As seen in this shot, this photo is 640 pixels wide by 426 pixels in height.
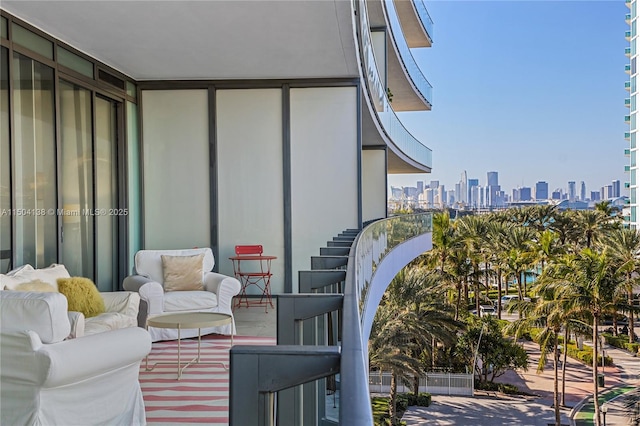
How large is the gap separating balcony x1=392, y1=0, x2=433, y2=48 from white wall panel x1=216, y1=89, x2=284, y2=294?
14232mm

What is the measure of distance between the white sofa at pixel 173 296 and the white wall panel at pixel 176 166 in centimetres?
171

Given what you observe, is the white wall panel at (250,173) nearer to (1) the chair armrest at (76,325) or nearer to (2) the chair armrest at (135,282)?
(2) the chair armrest at (135,282)

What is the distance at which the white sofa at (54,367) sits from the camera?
347 cm

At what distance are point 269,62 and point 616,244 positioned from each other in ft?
93.7

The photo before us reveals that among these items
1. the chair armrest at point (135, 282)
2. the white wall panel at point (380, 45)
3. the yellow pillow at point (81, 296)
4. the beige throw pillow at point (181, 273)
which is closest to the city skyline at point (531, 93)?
the white wall panel at point (380, 45)

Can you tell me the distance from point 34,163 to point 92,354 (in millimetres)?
3589

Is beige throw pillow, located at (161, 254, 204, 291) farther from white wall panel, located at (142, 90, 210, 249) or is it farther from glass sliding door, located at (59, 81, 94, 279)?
white wall panel, located at (142, 90, 210, 249)

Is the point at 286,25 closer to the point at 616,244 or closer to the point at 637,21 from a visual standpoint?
the point at 616,244

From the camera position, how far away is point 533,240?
37.9 metres

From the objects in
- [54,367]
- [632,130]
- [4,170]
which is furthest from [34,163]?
[632,130]

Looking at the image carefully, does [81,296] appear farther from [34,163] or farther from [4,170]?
[34,163]

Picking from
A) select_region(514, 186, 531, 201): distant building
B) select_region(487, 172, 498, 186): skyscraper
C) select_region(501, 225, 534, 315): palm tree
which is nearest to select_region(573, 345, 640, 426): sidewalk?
select_region(501, 225, 534, 315): palm tree

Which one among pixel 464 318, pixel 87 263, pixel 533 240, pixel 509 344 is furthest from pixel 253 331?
pixel 533 240

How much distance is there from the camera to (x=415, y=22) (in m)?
24.0
